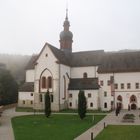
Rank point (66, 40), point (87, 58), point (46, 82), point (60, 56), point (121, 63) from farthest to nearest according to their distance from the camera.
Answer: point (66, 40) → point (87, 58) → point (60, 56) → point (46, 82) → point (121, 63)

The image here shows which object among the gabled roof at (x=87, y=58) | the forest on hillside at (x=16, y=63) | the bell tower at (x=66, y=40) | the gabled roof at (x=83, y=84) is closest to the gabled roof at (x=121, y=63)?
the gabled roof at (x=87, y=58)

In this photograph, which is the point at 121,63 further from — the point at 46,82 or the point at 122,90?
the point at 46,82

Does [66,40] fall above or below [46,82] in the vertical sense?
above

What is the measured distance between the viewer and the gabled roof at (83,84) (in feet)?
221

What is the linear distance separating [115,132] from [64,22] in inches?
1992

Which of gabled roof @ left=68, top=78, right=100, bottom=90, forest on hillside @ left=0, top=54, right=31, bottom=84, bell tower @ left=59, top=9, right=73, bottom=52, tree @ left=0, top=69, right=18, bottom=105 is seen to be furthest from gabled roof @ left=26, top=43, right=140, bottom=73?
forest on hillside @ left=0, top=54, right=31, bottom=84

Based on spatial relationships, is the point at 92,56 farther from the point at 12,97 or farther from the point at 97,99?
the point at 12,97

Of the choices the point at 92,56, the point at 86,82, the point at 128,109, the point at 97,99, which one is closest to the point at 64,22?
the point at 92,56

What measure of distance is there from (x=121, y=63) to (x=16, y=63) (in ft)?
262

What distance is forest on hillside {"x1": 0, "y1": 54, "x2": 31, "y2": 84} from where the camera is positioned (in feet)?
410

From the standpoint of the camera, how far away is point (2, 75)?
3329 inches

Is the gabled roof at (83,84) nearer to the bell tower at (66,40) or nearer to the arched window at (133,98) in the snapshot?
the arched window at (133,98)

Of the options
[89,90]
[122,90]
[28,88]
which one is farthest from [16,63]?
[122,90]

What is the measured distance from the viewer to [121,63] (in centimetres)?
6669
